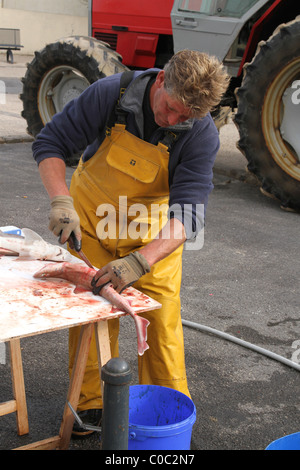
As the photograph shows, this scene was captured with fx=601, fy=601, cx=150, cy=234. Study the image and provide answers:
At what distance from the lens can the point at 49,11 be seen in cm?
2333

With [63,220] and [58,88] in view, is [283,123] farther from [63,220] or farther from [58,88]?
[63,220]

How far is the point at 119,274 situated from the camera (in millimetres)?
2572

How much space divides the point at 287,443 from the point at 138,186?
1.42m

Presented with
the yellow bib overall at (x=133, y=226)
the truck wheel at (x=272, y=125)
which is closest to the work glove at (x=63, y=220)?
the yellow bib overall at (x=133, y=226)

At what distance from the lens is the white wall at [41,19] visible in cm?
2250

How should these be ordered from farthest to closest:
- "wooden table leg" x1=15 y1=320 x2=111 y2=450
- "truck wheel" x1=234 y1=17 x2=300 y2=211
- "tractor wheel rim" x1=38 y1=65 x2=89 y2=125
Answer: "tractor wheel rim" x1=38 y1=65 x2=89 y2=125 < "truck wheel" x1=234 y1=17 x2=300 y2=211 < "wooden table leg" x1=15 y1=320 x2=111 y2=450

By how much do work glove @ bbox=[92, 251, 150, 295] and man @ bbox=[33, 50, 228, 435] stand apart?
2cm

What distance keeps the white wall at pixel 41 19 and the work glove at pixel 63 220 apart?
2144cm

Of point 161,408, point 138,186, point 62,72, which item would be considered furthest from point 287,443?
point 62,72

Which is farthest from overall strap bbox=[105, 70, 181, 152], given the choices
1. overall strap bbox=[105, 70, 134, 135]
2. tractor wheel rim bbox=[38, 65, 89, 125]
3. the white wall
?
the white wall

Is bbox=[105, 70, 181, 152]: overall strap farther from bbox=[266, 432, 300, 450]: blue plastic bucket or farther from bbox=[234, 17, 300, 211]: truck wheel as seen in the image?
bbox=[234, 17, 300, 211]: truck wheel

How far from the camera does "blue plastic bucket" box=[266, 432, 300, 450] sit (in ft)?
6.94

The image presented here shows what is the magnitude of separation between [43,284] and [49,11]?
74.6 feet

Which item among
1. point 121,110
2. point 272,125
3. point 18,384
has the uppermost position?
point 121,110
